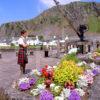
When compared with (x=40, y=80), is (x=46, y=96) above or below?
below

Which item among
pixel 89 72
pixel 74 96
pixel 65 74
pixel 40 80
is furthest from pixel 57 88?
pixel 89 72

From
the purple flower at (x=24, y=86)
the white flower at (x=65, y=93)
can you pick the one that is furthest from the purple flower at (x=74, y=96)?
the purple flower at (x=24, y=86)

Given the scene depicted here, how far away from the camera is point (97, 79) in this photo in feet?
34.5

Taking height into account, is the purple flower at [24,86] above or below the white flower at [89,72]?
below

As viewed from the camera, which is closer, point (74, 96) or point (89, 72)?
point (74, 96)

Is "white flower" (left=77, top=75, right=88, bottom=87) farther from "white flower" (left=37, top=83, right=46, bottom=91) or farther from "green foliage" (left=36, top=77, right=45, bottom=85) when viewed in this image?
"green foliage" (left=36, top=77, right=45, bottom=85)

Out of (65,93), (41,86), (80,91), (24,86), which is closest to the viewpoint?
(65,93)

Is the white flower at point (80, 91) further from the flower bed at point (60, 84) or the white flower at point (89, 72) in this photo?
the white flower at point (89, 72)

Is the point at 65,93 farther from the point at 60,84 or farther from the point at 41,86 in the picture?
the point at 41,86

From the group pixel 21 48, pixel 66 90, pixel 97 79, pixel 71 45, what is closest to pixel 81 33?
pixel 71 45

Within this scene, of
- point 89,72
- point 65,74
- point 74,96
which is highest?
point 65,74

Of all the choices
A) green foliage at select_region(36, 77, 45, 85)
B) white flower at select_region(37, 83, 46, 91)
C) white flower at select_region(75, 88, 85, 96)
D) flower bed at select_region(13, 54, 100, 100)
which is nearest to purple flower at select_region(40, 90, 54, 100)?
flower bed at select_region(13, 54, 100, 100)

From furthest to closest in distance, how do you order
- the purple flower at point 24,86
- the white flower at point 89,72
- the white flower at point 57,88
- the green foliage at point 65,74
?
1. the white flower at point 89,72
2. the purple flower at point 24,86
3. the green foliage at point 65,74
4. the white flower at point 57,88

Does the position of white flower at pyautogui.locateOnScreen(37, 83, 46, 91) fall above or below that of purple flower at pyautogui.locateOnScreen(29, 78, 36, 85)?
below
